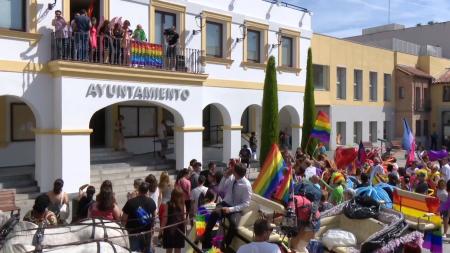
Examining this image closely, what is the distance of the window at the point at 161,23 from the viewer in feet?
58.2

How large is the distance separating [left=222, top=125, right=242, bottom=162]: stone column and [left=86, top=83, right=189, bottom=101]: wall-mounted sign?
11.4 feet

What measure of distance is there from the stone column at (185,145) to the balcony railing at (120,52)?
2.18m

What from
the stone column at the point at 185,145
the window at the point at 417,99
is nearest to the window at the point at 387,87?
the window at the point at 417,99

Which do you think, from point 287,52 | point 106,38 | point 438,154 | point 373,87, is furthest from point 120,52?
point 373,87

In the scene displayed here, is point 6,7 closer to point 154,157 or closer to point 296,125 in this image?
point 154,157

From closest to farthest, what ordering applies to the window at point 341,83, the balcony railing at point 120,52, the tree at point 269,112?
the balcony railing at point 120,52
the tree at point 269,112
the window at point 341,83

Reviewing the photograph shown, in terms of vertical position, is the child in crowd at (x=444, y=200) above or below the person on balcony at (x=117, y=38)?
below

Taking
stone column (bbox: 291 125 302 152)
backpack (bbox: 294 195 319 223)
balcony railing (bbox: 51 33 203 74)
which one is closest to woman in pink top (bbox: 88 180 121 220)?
backpack (bbox: 294 195 319 223)

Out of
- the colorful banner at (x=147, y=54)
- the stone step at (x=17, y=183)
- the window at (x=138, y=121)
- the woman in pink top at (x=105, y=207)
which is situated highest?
the colorful banner at (x=147, y=54)

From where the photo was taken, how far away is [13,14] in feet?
45.3

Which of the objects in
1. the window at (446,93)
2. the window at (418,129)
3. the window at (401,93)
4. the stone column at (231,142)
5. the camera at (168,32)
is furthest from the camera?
the window at (446,93)

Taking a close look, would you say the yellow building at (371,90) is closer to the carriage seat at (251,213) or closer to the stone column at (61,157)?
the stone column at (61,157)

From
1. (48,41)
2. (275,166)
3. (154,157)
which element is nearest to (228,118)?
(154,157)

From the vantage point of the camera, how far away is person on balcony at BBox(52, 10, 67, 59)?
14.0 meters
